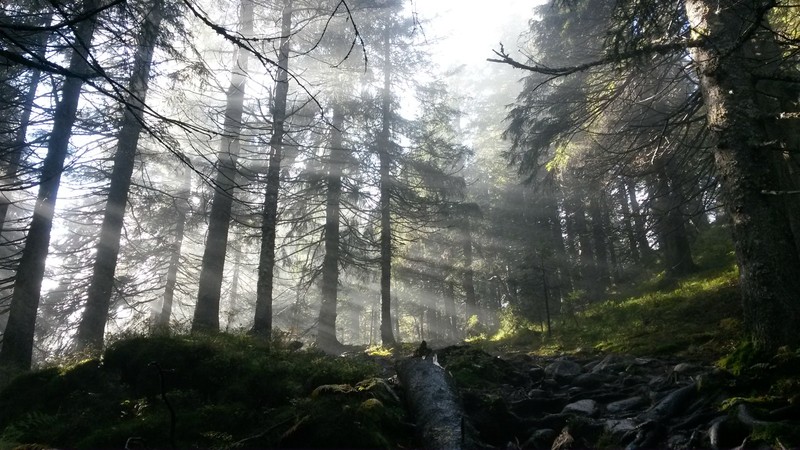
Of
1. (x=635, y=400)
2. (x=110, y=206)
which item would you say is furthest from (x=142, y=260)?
(x=635, y=400)

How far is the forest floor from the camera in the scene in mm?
3840

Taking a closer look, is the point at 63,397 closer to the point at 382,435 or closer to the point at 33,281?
the point at 382,435

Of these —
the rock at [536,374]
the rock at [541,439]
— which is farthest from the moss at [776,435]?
the rock at [536,374]

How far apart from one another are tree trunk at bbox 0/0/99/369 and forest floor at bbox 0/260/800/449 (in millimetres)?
4914

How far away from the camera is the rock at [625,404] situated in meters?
5.06

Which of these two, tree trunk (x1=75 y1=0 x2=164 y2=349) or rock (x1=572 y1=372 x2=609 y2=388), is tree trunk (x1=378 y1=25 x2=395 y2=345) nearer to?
tree trunk (x1=75 y1=0 x2=164 y2=349)

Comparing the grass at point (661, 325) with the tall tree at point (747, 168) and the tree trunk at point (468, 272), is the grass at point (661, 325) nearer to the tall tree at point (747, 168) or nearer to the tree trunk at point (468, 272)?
the tall tree at point (747, 168)

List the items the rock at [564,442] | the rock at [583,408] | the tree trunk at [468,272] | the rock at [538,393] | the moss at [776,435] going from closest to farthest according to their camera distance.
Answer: the moss at [776,435]
the rock at [564,442]
the rock at [583,408]
the rock at [538,393]
the tree trunk at [468,272]

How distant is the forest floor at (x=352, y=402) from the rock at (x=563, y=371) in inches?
2.7

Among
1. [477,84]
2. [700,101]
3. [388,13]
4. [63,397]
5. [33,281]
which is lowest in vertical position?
[63,397]

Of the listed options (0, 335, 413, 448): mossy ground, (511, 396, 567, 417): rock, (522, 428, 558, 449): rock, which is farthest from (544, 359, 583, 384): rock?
(0, 335, 413, 448): mossy ground

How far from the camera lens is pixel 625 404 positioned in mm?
5156

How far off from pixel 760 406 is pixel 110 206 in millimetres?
13467

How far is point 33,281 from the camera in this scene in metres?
9.48
